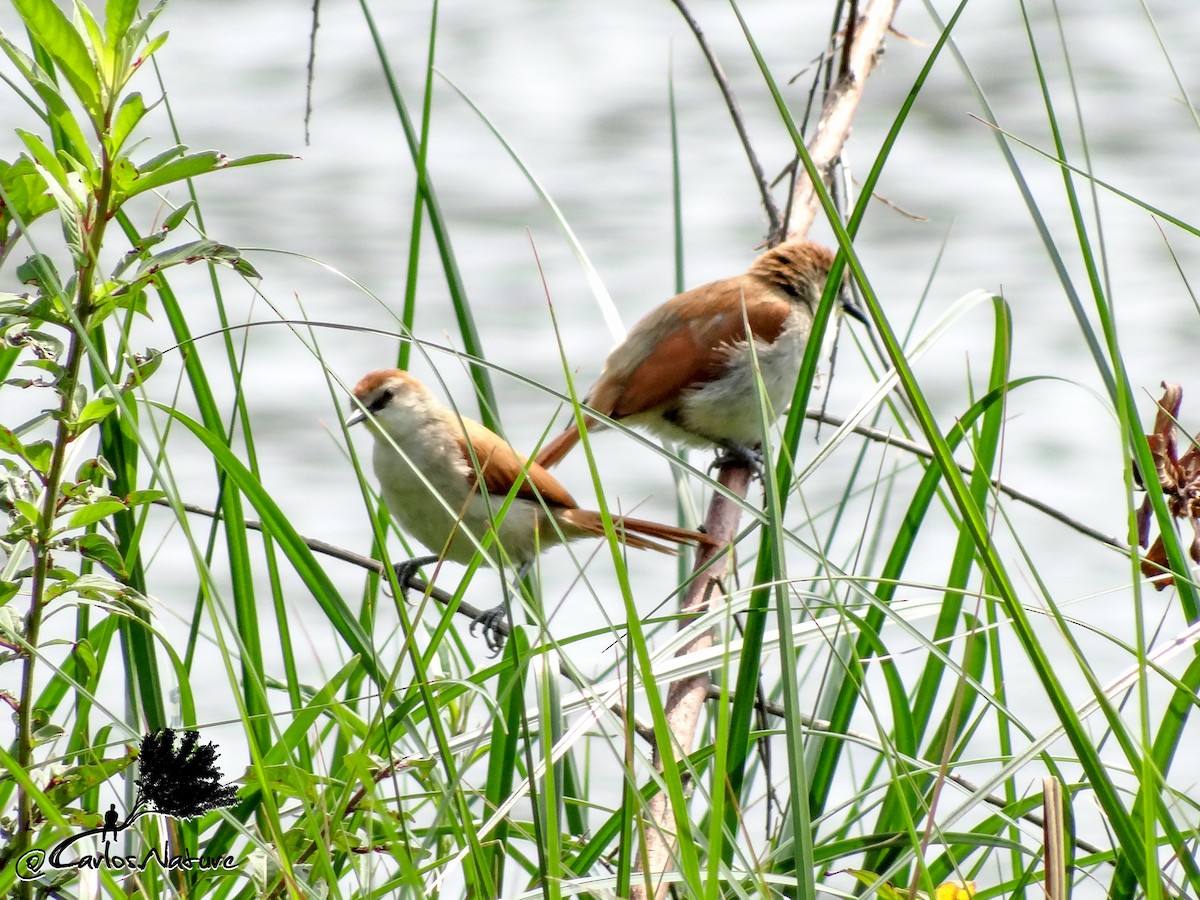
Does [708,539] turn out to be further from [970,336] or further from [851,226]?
[970,336]

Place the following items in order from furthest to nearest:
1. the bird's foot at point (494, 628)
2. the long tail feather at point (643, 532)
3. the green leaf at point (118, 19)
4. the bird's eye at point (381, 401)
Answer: the bird's eye at point (381, 401) < the bird's foot at point (494, 628) < the long tail feather at point (643, 532) < the green leaf at point (118, 19)

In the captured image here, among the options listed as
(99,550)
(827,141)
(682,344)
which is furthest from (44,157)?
(682,344)

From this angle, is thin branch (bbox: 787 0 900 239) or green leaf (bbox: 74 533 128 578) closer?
green leaf (bbox: 74 533 128 578)

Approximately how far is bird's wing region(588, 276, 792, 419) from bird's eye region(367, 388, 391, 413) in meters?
0.75

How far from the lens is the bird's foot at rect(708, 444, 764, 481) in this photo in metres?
4.43

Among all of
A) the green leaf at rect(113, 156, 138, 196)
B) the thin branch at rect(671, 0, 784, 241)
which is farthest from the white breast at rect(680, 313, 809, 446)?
the green leaf at rect(113, 156, 138, 196)

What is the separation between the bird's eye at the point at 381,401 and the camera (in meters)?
4.57

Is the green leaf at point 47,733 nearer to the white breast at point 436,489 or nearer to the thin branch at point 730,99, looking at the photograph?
the thin branch at point 730,99

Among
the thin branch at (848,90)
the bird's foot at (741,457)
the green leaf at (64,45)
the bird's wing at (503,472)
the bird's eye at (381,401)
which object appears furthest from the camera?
the bird's eye at (381,401)

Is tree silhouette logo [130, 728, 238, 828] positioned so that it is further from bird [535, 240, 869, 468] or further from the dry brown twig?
bird [535, 240, 869, 468]

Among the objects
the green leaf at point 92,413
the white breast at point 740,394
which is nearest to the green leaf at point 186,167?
the green leaf at point 92,413

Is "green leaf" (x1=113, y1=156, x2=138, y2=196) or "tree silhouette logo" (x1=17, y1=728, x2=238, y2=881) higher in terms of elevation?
"green leaf" (x1=113, y1=156, x2=138, y2=196)

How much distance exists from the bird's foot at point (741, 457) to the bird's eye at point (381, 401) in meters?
1.08

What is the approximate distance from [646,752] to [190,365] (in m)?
1.44
